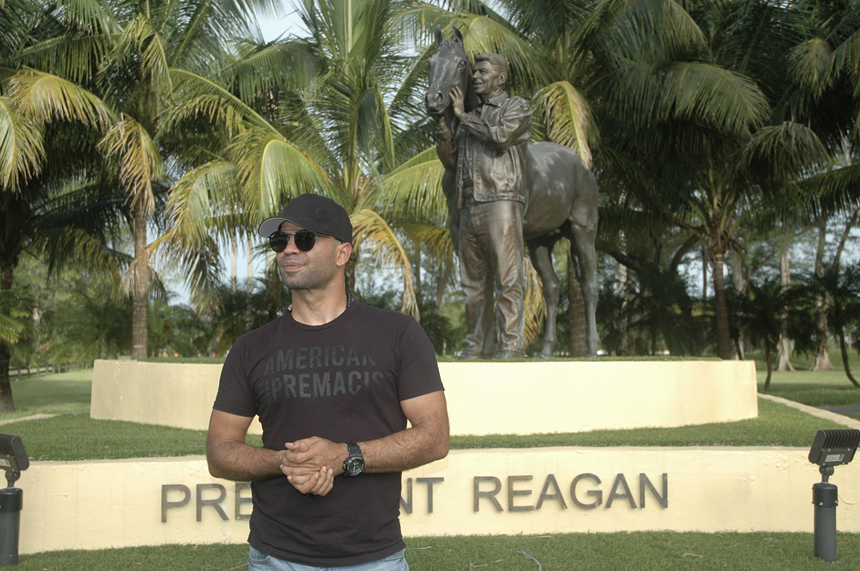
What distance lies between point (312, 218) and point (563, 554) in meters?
3.29

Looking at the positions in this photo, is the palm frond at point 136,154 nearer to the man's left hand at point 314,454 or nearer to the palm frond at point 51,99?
the palm frond at point 51,99

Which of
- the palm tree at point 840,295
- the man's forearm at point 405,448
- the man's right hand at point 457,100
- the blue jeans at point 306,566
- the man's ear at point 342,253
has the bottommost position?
the blue jeans at point 306,566

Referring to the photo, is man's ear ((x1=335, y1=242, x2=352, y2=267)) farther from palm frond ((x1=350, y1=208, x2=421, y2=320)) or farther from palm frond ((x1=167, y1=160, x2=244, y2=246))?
palm frond ((x1=167, y1=160, x2=244, y2=246))

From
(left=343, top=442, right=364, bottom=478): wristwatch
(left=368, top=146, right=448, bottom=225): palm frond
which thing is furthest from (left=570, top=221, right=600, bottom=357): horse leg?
(left=343, top=442, right=364, bottom=478): wristwatch

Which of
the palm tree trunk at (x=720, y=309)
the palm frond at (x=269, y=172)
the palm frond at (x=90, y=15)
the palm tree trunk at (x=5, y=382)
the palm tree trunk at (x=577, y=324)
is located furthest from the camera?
the palm tree trunk at (x=720, y=309)

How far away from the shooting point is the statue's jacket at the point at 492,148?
23.2 feet

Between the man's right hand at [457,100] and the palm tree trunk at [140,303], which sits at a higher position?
the man's right hand at [457,100]

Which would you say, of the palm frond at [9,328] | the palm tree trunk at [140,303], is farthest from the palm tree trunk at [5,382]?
the palm tree trunk at [140,303]

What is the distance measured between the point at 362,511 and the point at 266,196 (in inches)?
378

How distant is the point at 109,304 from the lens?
18.8 metres

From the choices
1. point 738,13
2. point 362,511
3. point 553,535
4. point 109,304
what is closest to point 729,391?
point 553,535

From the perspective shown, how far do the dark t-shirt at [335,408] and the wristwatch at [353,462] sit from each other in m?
0.11

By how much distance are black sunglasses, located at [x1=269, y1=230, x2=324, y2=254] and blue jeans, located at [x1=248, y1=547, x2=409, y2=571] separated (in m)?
0.93

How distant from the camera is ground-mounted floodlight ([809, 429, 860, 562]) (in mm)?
4789
